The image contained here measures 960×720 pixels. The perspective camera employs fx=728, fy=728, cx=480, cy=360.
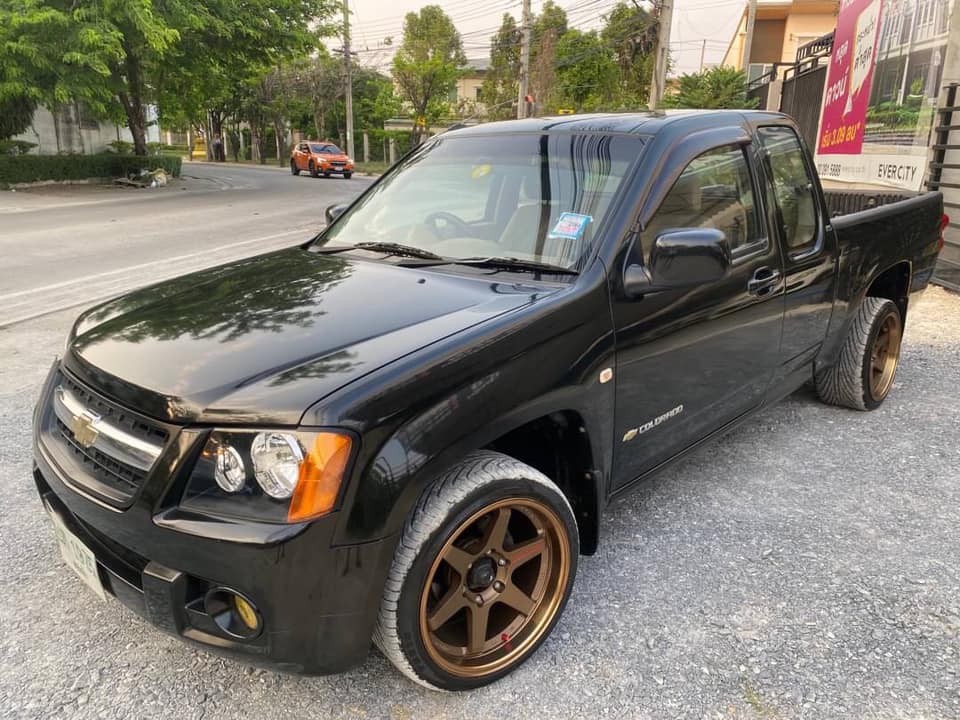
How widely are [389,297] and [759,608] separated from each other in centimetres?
175

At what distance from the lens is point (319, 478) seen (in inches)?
70.2

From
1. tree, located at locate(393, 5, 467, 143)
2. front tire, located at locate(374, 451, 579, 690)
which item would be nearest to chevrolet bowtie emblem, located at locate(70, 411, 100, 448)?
front tire, located at locate(374, 451, 579, 690)

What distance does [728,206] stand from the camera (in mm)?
3119

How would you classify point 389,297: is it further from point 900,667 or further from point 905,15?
point 905,15

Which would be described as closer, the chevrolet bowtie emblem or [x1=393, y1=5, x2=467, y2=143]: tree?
the chevrolet bowtie emblem

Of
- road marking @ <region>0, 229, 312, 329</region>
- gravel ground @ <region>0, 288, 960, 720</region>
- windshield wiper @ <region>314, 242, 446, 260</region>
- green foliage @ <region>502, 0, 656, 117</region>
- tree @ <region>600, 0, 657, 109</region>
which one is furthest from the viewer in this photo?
green foliage @ <region>502, 0, 656, 117</region>

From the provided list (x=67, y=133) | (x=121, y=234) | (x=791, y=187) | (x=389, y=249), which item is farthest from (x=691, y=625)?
(x=67, y=133)

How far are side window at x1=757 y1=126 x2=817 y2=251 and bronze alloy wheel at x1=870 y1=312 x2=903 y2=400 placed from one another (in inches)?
50.1

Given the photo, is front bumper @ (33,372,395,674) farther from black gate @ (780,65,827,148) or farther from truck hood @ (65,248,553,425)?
black gate @ (780,65,827,148)

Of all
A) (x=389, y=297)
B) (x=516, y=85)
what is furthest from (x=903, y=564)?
(x=516, y=85)

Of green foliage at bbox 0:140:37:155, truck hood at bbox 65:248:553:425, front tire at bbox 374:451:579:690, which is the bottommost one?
front tire at bbox 374:451:579:690

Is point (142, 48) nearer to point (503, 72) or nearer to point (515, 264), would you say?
point (515, 264)

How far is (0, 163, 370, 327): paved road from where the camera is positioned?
26.9 feet

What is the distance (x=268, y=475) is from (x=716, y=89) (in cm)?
1981
